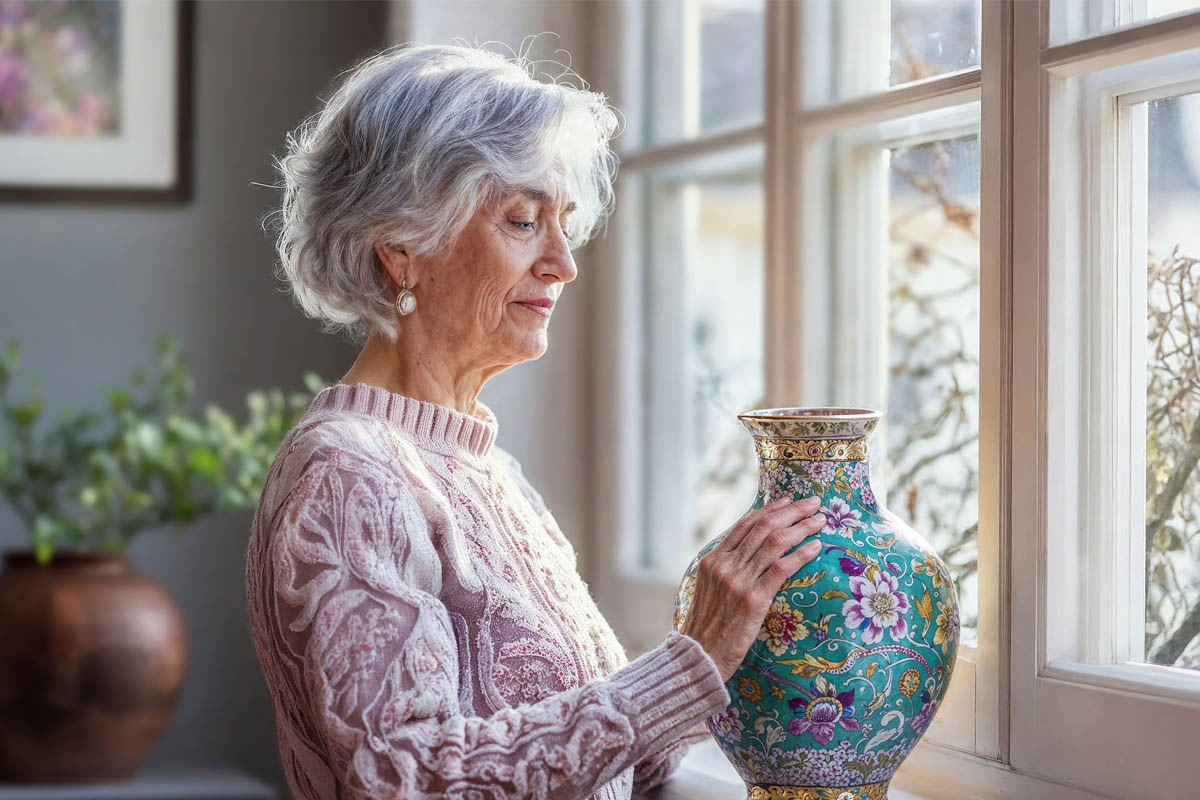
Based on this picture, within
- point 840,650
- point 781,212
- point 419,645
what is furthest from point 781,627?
point 781,212

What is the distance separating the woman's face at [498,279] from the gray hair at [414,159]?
0.07 ft

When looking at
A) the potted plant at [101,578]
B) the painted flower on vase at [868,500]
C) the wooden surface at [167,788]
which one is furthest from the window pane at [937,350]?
the wooden surface at [167,788]

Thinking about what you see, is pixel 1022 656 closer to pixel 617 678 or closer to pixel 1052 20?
pixel 617 678

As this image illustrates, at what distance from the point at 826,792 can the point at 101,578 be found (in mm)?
1563

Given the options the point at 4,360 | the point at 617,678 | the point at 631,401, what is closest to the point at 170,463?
the point at 4,360

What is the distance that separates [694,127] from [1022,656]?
46.0 inches

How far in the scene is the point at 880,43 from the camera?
69.1 inches

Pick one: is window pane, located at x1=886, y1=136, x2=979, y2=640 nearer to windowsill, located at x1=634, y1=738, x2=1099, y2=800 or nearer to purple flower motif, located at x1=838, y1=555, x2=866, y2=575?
windowsill, located at x1=634, y1=738, x2=1099, y2=800

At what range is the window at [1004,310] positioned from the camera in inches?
52.7

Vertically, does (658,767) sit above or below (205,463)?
below

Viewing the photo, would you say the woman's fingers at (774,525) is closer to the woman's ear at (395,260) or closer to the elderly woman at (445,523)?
the elderly woman at (445,523)

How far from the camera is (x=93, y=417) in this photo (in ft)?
8.00

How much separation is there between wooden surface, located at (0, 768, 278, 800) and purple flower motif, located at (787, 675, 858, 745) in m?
1.64

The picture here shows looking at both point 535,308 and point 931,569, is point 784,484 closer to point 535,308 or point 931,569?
point 931,569
